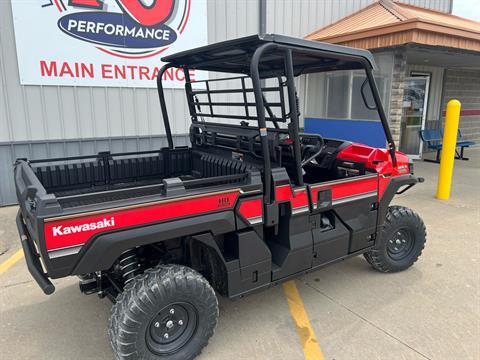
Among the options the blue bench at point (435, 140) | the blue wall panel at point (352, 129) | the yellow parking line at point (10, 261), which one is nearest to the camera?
the yellow parking line at point (10, 261)

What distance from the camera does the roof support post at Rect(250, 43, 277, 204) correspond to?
242 cm

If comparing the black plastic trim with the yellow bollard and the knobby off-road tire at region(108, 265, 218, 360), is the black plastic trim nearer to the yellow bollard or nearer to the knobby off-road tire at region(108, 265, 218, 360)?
the knobby off-road tire at region(108, 265, 218, 360)

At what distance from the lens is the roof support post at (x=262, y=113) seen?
7.94 ft

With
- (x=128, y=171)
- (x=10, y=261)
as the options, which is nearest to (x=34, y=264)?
(x=128, y=171)

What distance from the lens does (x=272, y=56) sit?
306 cm

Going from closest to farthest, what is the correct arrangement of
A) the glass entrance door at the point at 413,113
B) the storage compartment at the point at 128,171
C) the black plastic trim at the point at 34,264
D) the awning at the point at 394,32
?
1. the black plastic trim at the point at 34,264
2. the storage compartment at the point at 128,171
3. the awning at the point at 394,32
4. the glass entrance door at the point at 413,113

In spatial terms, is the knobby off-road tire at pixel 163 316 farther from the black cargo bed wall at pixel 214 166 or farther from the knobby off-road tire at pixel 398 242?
the knobby off-road tire at pixel 398 242

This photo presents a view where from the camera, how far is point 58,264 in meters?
1.99

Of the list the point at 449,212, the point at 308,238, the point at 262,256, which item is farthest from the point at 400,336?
the point at 449,212

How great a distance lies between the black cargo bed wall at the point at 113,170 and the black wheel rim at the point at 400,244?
6.98 ft

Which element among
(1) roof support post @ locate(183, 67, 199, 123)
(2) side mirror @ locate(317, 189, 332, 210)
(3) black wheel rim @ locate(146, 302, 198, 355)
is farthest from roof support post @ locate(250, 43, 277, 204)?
(1) roof support post @ locate(183, 67, 199, 123)

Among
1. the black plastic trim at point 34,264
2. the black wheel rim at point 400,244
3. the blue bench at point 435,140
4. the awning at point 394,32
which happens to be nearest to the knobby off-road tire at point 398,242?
the black wheel rim at point 400,244

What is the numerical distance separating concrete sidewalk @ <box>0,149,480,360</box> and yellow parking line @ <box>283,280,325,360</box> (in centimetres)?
5

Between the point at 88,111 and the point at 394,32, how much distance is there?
552 cm
